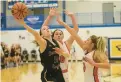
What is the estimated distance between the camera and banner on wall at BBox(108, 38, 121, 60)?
17.3 m

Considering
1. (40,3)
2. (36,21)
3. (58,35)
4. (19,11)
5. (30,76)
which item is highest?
(40,3)

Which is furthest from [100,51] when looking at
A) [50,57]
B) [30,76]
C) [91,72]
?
[30,76]

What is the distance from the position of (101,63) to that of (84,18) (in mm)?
17227

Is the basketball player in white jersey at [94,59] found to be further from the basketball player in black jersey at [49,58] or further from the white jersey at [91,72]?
the basketball player in black jersey at [49,58]

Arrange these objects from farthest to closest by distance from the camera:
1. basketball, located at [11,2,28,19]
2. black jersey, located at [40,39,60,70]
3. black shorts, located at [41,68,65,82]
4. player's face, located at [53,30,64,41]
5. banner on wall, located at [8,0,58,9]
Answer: banner on wall, located at [8,0,58,9] < player's face, located at [53,30,64,41] < black shorts, located at [41,68,65,82] < black jersey, located at [40,39,60,70] < basketball, located at [11,2,28,19]

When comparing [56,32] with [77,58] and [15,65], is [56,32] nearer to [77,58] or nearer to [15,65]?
[15,65]

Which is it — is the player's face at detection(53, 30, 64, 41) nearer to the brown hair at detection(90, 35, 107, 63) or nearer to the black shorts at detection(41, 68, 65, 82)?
the black shorts at detection(41, 68, 65, 82)

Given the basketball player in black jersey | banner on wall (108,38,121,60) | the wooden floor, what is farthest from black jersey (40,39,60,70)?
banner on wall (108,38,121,60)

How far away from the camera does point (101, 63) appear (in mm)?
3807

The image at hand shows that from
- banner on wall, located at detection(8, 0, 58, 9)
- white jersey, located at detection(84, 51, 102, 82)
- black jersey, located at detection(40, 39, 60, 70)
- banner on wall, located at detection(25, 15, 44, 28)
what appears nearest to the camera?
white jersey, located at detection(84, 51, 102, 82)

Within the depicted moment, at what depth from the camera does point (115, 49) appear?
56.8ft

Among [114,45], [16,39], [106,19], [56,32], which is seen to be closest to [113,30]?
[106,19]

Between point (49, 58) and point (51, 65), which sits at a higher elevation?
point (49, 58)

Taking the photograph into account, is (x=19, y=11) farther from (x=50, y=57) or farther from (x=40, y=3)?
(x=40, y=3)
